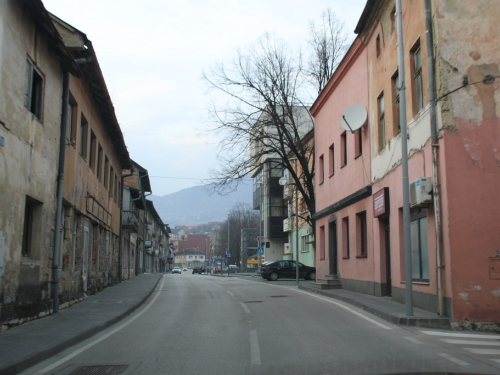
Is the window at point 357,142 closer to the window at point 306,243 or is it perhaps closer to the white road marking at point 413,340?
the white road marking at point 413,340

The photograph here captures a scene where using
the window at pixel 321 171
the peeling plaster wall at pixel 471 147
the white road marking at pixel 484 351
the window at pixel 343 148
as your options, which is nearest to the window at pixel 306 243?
the window at pixel 321 171

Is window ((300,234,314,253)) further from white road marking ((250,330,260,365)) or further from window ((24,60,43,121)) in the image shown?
white road marking ((250,330,260,365))

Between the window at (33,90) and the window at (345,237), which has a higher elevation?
the window at (33,90)

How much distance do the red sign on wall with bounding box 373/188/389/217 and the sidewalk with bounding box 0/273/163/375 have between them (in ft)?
26.4

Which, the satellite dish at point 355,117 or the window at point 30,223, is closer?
the window at point 30,223

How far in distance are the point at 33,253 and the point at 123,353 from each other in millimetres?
4839

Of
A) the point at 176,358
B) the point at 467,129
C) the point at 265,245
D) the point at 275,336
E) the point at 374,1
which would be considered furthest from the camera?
the point at 265,245

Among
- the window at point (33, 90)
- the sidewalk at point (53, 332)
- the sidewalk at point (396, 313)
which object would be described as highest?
the window at point (33, 90)

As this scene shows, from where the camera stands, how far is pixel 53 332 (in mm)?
10047

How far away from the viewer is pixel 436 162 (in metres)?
11.8

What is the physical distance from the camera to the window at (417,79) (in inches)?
530

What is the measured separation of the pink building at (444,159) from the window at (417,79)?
3cm

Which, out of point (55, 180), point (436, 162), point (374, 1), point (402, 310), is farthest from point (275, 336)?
point (374, 1)

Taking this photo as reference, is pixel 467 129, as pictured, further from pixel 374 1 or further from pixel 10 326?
pixel 10 326
